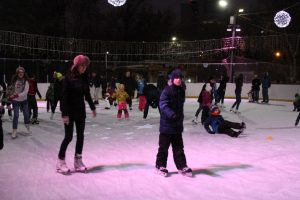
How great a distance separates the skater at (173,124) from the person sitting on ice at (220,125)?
3.64m

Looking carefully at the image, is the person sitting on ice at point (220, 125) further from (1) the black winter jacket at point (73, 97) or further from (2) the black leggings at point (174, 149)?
(1) the black winter jacket at point (73, 97)

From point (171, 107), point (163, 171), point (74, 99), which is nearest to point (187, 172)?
point (163, 171)

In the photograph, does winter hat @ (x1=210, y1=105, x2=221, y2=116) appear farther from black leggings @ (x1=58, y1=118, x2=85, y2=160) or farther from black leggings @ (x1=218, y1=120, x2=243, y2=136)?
black leggings @ (x1=58, y1=118, x2=85, y2=160)

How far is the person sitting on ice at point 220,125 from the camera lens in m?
9.17

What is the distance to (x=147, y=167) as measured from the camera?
241 inches

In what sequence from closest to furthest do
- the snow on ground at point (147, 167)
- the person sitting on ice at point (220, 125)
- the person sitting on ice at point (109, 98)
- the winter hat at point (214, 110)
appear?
1. the snow on ground at point (147, 167)
2. the person sitting on ice at point (220, 125)
3. the winter hat at point (214, 110)
4. the person sitting on ice at point (109, 98)

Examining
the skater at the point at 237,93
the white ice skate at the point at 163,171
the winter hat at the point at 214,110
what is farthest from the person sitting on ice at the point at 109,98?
the white ice skate at the point at 163,171

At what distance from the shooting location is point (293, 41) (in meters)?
33.1

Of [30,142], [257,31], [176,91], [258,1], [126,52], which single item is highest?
[258,1]

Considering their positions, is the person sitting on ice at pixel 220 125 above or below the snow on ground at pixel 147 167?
above

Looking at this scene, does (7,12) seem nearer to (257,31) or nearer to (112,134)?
(257,31)

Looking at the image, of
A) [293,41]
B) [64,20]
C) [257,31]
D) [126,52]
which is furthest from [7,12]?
[293,41]

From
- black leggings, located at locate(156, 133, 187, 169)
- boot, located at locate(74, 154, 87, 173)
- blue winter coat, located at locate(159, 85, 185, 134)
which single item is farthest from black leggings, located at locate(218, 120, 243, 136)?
boot, located at locate(74, 154, 87, 173)

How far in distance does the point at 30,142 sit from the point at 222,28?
127 feet
